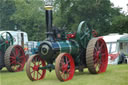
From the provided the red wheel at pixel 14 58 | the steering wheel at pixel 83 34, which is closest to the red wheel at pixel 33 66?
the steering wheel at pixel 83 34

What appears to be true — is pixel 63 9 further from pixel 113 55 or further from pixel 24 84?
pixel 24 84

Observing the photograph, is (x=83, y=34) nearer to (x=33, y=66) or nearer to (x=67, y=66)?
(x=67, y=66)

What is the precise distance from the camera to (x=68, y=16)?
2900cm

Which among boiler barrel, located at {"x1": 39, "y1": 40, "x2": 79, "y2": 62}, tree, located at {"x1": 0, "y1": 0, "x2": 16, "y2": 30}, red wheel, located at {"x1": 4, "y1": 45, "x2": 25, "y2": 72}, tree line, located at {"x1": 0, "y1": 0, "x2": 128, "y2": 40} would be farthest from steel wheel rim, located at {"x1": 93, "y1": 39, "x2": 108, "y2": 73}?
tree, located at {"x1": 0, "y1": 0, "x2": 16, "y2": 30}

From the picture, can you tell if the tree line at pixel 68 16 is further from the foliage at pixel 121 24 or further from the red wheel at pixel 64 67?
the red wheel at pixel 64 67

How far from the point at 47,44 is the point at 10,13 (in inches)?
1426

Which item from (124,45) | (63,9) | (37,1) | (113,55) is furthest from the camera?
(37,1)

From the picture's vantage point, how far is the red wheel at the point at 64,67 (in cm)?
691

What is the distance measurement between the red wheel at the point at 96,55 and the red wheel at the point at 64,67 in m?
0.77

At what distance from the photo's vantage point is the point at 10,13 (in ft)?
138

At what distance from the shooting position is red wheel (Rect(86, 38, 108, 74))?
8188 mm

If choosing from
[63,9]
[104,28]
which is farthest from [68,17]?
[104,28]

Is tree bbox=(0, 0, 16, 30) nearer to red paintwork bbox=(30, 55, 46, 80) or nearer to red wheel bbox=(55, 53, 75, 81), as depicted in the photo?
red paintwork bbox=(30, 55, 46, 80)

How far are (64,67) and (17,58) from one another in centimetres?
449
